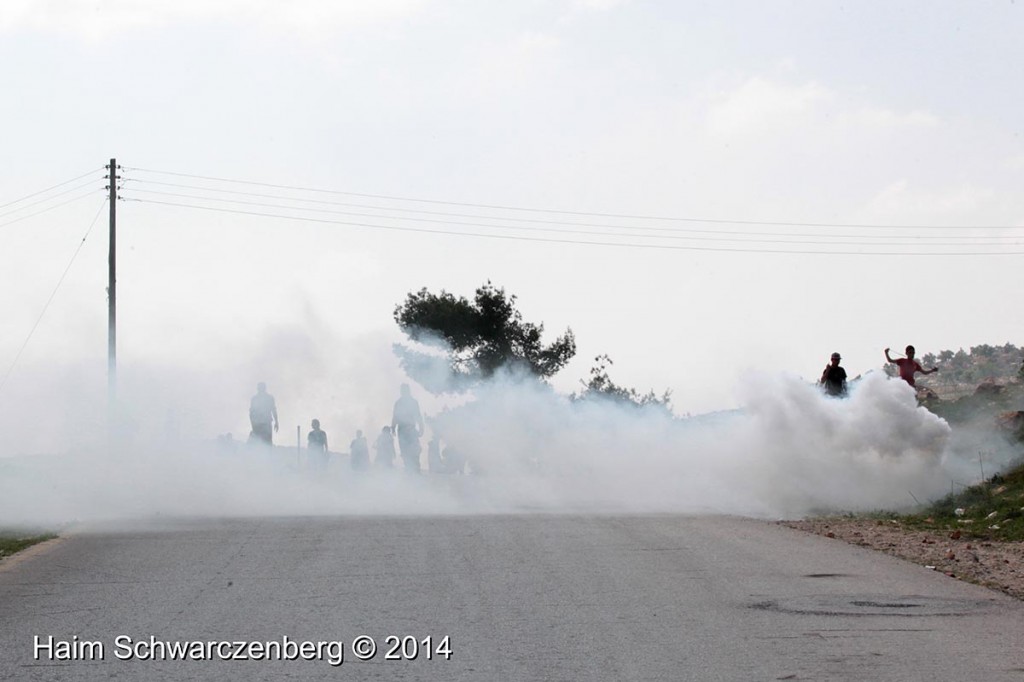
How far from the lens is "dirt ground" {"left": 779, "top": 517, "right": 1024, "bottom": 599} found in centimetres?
1120

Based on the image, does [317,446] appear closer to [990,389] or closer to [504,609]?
[990,389]

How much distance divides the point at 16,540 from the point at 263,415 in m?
12.0

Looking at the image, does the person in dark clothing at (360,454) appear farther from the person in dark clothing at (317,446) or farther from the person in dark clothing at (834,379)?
the person in dark clothing at (834,379)

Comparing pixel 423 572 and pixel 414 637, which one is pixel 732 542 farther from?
pixel 414 637

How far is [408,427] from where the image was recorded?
26.1 m

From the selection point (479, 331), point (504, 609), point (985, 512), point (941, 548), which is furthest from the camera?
point (479, 331)

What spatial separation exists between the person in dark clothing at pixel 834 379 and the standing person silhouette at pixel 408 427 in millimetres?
8693

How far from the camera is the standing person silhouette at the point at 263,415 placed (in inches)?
1024

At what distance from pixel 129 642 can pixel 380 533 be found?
5617 millimetres

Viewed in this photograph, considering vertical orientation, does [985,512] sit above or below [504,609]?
above

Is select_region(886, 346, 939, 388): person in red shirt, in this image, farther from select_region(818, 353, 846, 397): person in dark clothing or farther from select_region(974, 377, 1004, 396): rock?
select_region(974, 377, 1004, 396): rock

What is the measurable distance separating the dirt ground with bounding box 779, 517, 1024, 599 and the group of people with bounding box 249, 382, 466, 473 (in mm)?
11750

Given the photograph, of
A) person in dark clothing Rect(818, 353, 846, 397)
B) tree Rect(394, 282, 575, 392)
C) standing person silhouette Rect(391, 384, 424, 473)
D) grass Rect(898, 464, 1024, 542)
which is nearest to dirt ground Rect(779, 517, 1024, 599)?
grass Rect(898, 464, 1024, 542)

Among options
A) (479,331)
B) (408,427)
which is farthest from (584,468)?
(479,331)
